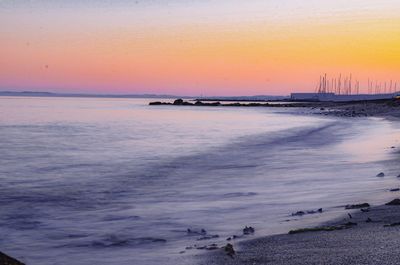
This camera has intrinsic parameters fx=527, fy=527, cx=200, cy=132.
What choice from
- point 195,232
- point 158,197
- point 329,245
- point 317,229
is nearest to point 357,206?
point 317,229

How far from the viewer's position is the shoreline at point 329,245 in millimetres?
5461

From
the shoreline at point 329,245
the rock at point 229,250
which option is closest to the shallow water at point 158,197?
the rock at point 229,250

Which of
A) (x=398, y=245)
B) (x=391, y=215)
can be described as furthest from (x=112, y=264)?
(x=391, y=215)

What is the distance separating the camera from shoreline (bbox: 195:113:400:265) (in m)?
5.46

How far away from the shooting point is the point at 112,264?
6.55m

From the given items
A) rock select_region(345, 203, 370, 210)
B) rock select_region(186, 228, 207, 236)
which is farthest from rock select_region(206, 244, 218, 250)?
rock select_region(345, 203, 370, 210)

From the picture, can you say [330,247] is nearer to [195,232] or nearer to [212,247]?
[212,247]

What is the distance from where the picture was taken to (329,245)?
618 centimetres

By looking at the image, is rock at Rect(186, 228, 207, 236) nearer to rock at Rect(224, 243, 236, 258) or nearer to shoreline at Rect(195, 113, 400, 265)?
shoreline at Rect(195, 113, 400, 265)

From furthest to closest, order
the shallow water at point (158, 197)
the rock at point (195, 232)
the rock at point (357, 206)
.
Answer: the rock at point (357, 206)
the rock at point (195, 232)
the shallow water at point (158, 197)

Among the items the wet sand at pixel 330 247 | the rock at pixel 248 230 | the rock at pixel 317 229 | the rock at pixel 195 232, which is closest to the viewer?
the wet sand at pixel 330 247

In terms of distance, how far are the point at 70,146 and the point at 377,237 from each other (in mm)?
26091

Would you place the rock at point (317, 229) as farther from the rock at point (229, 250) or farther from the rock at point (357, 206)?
the rock at point (357, 206)

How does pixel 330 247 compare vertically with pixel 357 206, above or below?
above
